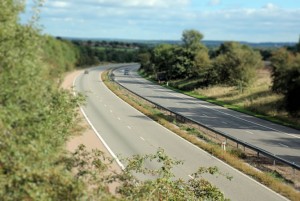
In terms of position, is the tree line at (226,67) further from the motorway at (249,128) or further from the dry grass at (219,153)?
the dry grass at (219,153)

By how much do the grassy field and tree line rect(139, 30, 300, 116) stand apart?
3.23 ft

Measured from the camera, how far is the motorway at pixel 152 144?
690 inches

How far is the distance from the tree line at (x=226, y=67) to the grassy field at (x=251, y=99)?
98 centimetres

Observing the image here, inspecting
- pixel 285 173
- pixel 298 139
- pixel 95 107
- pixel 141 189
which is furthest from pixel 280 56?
pixel 141 189

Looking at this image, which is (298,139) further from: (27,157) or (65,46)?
(65,46)

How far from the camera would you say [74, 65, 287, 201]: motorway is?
57.5ft

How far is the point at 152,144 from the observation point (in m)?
27.0

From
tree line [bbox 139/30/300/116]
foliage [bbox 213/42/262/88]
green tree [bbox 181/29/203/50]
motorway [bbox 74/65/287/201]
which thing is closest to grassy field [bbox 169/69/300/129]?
tree line [bbox 139/30/300/116]

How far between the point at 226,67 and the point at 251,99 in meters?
15.1

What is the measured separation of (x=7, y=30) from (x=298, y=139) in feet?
83.6

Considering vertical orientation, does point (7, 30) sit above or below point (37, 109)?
above

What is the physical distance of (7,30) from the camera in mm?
7562

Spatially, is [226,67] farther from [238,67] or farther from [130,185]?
[130,185]

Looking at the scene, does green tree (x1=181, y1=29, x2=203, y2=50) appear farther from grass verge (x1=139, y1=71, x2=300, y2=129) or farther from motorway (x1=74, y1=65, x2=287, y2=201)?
motorway (x1=74, y1=65, x2=287, y2=201)
